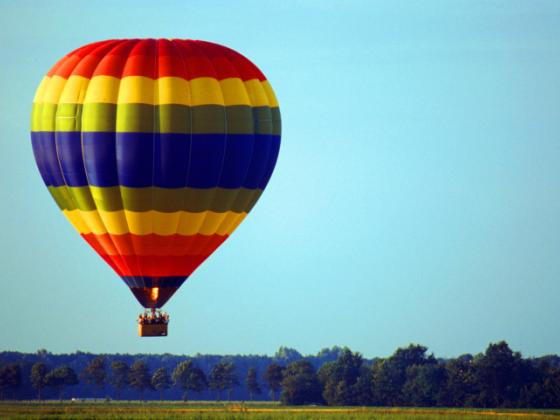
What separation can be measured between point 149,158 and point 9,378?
122 m

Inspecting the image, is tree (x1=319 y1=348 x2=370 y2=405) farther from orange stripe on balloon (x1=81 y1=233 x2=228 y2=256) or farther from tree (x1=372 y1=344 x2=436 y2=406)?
orange stripe on balloon (x1=81 y1=233 x2=228 y2=256)

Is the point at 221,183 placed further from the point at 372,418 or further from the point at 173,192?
the point at 372,418

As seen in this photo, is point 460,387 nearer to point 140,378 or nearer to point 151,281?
point 140,378

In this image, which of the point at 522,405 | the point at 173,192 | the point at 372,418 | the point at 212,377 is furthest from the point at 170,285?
the point at 212,377

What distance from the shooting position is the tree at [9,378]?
7067 inches

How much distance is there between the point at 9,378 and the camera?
180 metres

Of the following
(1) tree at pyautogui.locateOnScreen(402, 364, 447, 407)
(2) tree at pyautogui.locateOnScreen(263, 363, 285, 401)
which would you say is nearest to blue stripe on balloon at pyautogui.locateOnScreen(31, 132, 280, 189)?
(1) tree at pyautogui.locateOnScreen(402, 364, 447, 407)

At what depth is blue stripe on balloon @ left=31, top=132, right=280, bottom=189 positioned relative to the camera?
64.1 metres

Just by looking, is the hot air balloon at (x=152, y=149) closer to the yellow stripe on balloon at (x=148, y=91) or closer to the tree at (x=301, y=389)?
the yellow stripe on balloon at (x=148, y=91)

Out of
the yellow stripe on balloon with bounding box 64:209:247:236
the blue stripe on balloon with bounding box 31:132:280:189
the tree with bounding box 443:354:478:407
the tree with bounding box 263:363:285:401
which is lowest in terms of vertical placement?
the tree with bounding box 443:354:478:407

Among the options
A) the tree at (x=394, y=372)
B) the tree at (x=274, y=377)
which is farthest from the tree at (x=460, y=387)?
the tree at (x=274, y=377)

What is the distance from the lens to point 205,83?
6506 cm

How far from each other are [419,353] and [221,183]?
96.3 meters

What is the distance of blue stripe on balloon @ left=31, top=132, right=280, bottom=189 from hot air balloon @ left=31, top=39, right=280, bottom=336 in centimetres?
5
